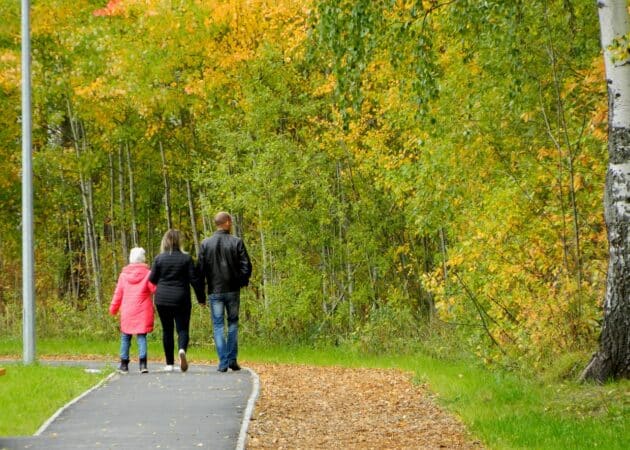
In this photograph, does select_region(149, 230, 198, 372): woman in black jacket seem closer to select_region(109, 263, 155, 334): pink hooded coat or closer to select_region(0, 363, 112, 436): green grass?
select_region(109, 263, 155, 334): pink hooded coat

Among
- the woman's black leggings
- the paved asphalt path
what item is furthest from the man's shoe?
the paved asphalt path

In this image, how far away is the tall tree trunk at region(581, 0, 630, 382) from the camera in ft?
40.8

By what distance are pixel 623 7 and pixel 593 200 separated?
3.40 meters

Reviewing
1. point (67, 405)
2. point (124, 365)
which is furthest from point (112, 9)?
point (67, 405)

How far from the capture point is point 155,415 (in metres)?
11.9

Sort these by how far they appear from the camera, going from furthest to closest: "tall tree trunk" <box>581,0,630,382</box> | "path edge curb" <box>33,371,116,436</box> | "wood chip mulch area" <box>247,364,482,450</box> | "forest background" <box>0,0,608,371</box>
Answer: "forest background" <box>0,0,608,371</box>, "tall tree trunk" <box>581,0,630,382</box>, "path edge curb" <box>33,371,116,436</box>, "wood chip mulch area" <box>247,364,482,450</box>

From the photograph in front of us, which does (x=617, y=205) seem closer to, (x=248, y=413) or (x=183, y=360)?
(x=248, y=413)

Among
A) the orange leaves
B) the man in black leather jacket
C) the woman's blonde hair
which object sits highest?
the orange leaves

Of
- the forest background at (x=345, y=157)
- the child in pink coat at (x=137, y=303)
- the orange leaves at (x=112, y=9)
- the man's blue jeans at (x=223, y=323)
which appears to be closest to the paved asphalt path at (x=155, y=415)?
the man's blue jeans at (x=223, y=323)

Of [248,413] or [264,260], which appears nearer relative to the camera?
[248,413]

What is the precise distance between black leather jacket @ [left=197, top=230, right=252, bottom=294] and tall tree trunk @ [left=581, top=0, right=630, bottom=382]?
5.51 m

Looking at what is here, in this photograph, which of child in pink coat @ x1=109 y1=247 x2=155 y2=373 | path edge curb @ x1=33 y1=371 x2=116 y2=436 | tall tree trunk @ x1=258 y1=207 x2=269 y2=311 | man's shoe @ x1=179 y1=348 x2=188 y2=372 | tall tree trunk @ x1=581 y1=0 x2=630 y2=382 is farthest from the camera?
tall tree trunk @ x1=258 y1=207 x2=269 y2=311

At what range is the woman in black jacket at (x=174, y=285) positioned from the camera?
1677cm

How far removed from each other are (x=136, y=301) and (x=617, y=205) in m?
7.33
